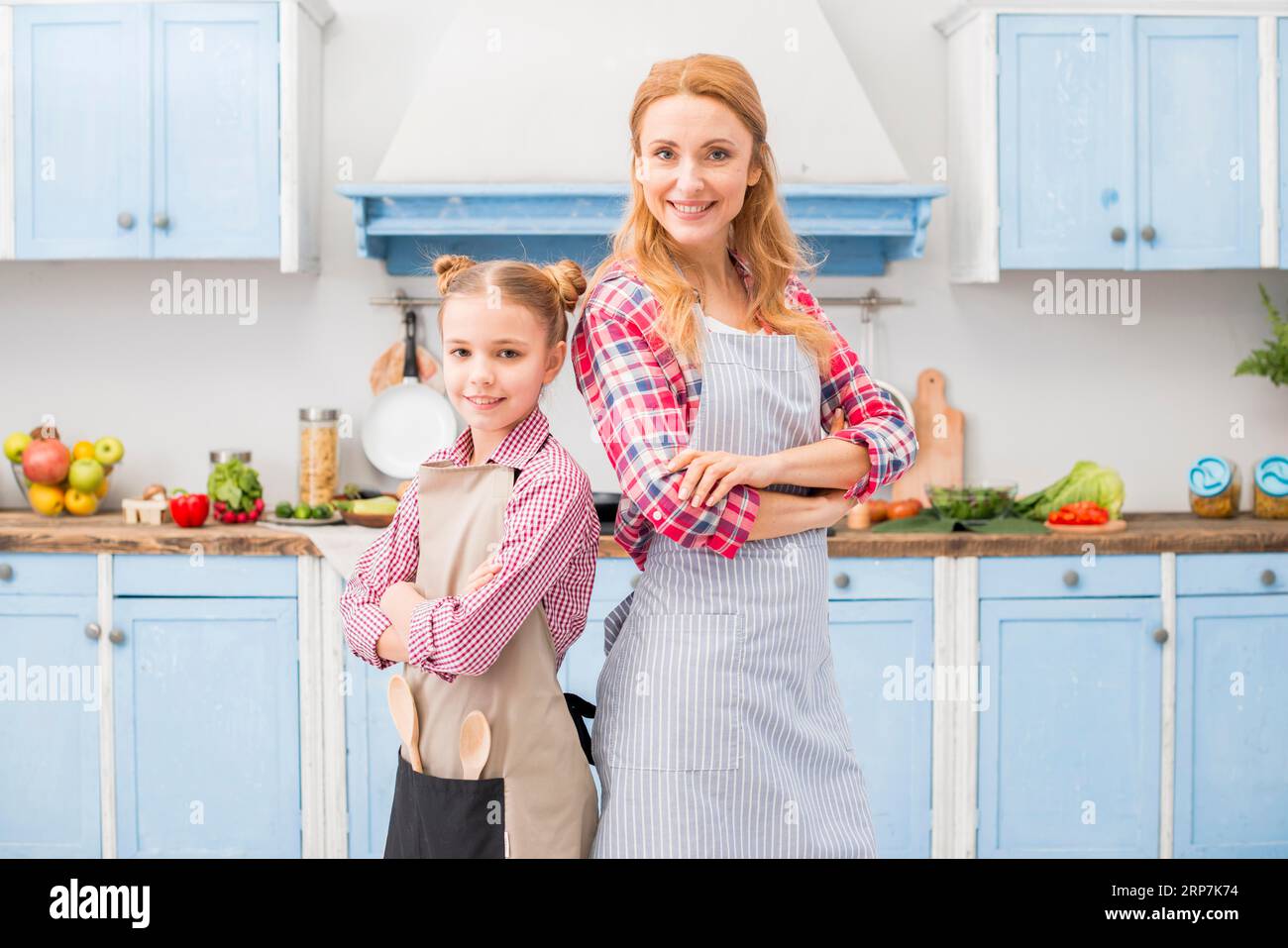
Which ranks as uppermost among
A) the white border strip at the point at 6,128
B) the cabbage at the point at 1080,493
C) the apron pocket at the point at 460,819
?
the white border strip at the point at 6,128

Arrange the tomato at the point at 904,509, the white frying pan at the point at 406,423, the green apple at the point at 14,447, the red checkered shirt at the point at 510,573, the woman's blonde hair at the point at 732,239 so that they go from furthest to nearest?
the white frying pan at the point at 406,423 → the green apple at the point at 14,447 → the tomato at the point at 904,509 → the woman's blonde hair at the point at 732,239 → the red checkered shirt at the point at 510,573

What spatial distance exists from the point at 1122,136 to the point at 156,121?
2.52 m

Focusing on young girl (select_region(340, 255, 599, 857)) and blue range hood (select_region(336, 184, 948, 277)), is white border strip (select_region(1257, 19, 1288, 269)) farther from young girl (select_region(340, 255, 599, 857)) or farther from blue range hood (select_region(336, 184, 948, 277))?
young girl (select_region(340, 255, 599, 857))

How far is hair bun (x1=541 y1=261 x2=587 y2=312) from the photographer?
4.90ft

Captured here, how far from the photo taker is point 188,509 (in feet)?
10.3

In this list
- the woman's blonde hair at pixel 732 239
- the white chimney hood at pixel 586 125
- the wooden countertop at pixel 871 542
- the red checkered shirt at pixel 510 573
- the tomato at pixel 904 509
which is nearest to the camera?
the red checkered shirt at pixel 510 573

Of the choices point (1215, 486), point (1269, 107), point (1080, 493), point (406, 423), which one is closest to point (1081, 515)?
point (1080, 493)

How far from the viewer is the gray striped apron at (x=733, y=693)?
1.43 meters

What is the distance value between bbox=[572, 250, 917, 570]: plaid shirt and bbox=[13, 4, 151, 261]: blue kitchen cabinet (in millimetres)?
2221

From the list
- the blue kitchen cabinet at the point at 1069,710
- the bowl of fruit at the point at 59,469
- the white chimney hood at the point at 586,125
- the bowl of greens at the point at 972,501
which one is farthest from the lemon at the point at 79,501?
the blue kitchen cabinet at the point at 1069,710

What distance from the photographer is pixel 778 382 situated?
1550mm

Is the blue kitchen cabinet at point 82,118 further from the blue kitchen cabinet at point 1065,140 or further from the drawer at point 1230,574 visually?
the drawer at point 1230,574

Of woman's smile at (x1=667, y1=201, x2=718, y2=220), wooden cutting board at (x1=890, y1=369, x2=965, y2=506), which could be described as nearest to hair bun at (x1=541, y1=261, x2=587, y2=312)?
woman's smile at (x1=667, y1=201, x2=718, y2=220)

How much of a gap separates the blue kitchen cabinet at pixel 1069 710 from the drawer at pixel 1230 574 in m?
0.08
